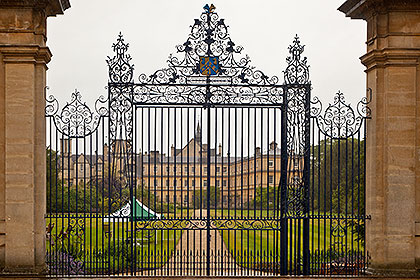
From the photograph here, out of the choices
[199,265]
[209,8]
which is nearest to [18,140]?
[209,8]

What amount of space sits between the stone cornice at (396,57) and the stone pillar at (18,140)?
19.1 feet

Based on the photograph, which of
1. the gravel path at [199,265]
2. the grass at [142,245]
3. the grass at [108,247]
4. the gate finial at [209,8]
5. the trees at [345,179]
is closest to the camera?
the grass at [108,247]

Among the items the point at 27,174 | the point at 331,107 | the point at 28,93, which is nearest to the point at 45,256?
the point at 27,174

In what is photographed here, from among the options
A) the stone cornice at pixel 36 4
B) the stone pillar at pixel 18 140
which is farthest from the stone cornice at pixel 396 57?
the stone pillar at pixel 18 140

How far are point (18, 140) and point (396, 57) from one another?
663 cm

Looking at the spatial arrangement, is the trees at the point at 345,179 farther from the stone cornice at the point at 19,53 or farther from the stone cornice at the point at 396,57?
the stone cornice at the point at 19,53

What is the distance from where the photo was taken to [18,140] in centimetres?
974

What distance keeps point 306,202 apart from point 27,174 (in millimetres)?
4916

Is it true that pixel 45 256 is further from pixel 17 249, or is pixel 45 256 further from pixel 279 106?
pixel 279 106

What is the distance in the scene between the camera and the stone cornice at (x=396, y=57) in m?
10.0

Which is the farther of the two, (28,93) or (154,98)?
(154,98)

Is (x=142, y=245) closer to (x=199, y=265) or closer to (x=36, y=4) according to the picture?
(x=199, y=265)

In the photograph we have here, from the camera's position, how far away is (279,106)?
10.6 m

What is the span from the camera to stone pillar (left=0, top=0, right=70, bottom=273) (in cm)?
970
